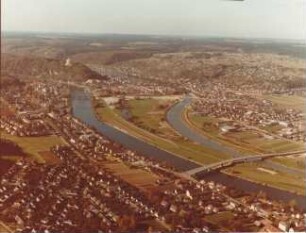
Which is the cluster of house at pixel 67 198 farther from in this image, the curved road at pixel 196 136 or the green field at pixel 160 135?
the curved road at pixel 196 136

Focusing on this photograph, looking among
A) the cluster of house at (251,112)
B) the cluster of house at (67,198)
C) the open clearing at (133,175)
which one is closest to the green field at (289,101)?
the cluster of house at (251,112)

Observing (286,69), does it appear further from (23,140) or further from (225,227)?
(23,140)

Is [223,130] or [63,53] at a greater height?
[63,53]

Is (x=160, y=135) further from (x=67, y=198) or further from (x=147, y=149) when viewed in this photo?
(x=67, y=198)

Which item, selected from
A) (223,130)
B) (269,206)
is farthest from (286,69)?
(269,206)

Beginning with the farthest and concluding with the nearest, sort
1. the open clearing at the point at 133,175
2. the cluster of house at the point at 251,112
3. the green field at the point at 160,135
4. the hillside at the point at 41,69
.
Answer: the cluster of house at the point at 251,112 < the green field at the point at 160,135 < the open clearing at the point at 133,175 < the hillside at the point at 41,69

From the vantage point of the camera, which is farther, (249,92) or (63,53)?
(249,92)
